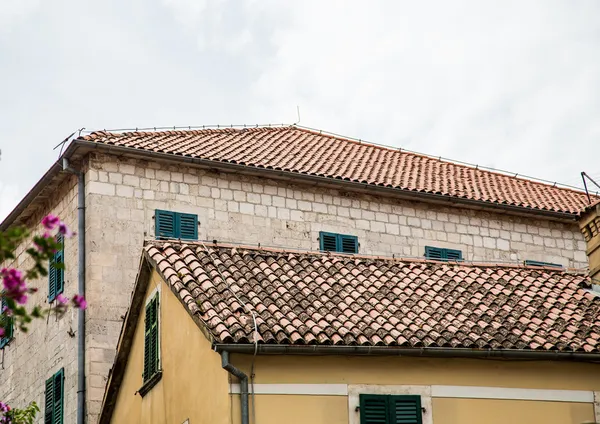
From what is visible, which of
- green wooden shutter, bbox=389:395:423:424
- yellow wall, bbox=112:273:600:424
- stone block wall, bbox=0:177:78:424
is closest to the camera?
yellow wall, bbox=112:273:600:424

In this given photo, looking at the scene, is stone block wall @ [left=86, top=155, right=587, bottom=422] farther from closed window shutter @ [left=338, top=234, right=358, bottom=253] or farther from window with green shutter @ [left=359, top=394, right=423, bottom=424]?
window with green shutter @ [left=359, top=394, right=423, bottom=424]

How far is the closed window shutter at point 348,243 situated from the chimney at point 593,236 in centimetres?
656

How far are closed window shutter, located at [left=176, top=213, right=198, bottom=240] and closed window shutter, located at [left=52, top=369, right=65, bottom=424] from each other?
3.52 metres

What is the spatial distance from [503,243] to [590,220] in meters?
7.38

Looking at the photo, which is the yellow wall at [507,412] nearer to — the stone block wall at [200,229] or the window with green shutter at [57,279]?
the stone block wall at [200,229]

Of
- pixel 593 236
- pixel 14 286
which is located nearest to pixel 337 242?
pixel 593 236

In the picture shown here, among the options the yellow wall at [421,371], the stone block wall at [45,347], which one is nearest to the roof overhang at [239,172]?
the stone block wall at [45,347]

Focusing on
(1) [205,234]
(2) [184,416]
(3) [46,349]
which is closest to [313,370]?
(2) [184,416]

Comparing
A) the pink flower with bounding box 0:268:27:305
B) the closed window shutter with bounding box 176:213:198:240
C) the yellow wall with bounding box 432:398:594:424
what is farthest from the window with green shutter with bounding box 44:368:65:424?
the pink flower with bounding box 0:268:27:305

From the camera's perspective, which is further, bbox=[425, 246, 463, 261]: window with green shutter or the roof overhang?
bbox=[425, 246, 463, 261]: window with green shutter

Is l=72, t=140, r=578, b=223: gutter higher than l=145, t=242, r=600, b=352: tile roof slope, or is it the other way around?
l=72, t=140, r=578, b=223: gutter

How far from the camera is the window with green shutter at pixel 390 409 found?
1359cm

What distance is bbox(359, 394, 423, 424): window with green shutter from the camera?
1359 centimetres

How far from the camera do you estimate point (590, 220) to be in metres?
17.3
